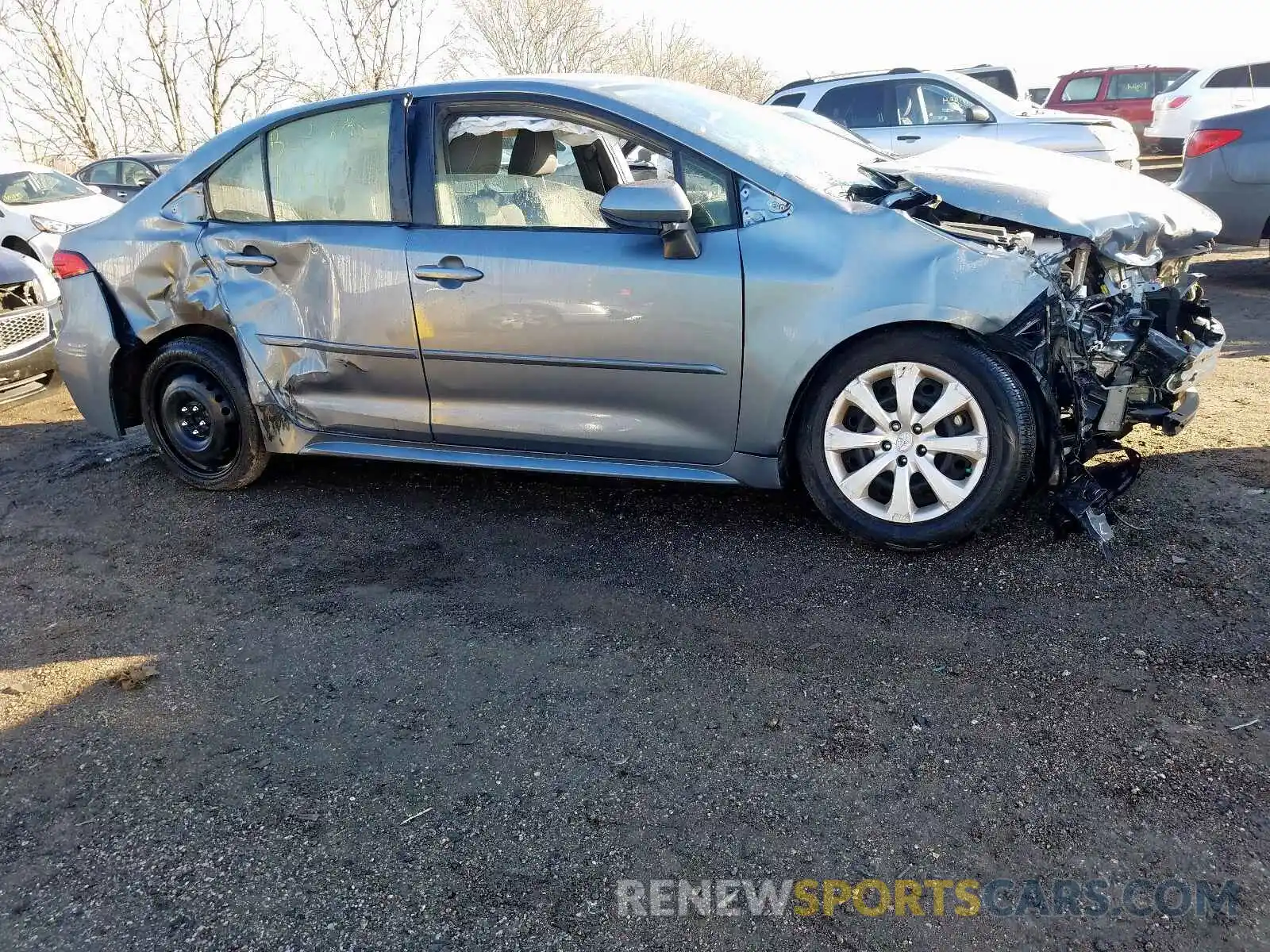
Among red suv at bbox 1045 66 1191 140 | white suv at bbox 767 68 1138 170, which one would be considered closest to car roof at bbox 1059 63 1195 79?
red suv at bbox 1045 66 1191 140

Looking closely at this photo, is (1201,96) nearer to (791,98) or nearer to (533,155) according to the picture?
(791,98)

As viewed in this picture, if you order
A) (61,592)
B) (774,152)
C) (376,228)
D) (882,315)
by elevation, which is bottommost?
(61,592)

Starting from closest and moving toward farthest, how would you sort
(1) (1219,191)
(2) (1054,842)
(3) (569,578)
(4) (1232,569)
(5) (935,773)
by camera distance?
1. (2) (1054,842)
2. (5) (935,773)
3. (4) (1232,569)
4. (3) (569,578)
5. (1) (1219,191)

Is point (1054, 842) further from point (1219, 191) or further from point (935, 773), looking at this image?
point (1219, 191)

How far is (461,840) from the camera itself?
222 cm

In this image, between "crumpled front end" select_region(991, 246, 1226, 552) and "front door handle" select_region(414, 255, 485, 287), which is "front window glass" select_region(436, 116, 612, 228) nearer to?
"front door handle" select_region(414, 255, 485, 287)

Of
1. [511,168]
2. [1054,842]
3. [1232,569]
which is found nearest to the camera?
[1054,842]

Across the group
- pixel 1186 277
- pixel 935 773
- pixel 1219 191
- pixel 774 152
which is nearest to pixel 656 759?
pixel 935 773

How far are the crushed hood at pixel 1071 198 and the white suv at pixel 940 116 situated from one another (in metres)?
6.81

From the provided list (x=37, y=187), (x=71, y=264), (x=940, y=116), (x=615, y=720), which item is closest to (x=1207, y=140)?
(x=940, y=116)

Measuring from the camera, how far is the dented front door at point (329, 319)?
3836 millimetres

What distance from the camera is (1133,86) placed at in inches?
753

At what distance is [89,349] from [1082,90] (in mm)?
20119

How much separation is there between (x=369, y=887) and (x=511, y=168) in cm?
268
